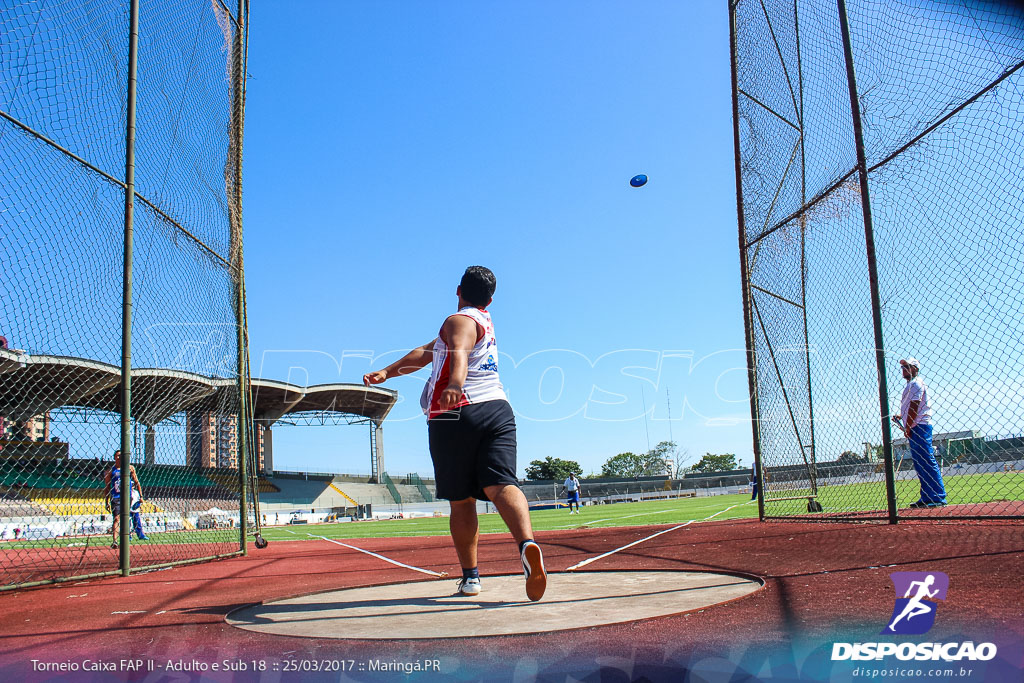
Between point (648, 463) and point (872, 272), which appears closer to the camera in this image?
point (872, 272)

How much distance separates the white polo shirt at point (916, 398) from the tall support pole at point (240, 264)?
6.95 m

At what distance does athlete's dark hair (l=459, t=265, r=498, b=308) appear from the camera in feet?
13.1

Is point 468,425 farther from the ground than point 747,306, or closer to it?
closer to it

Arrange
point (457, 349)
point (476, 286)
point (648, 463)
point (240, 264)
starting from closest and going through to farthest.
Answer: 1. point (457, 349)
2. point (476, 286)
3. point (240, 264)
4. point (648, 463)

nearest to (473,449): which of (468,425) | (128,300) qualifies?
(468,425)

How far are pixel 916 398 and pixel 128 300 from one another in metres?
7.37

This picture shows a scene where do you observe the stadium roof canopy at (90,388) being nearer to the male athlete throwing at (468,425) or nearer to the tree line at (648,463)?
the male athlete throwing at (468,425)

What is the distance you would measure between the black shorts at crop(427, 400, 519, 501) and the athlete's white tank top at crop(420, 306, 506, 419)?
0.19 feet

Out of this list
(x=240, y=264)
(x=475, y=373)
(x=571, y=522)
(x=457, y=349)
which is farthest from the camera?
(x=571, y=522)

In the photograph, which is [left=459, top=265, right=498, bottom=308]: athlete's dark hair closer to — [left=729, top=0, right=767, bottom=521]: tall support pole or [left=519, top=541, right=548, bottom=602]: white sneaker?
[left=519, top=541, right=548, bottom=602]: white sneaker

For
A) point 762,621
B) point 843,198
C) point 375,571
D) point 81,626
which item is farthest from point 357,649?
point 843,198

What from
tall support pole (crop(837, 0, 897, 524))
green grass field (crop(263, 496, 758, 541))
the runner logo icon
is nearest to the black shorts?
the runner logo icon

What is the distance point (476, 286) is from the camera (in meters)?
4.00

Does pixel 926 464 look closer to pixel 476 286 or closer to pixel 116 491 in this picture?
pixel 476 286
